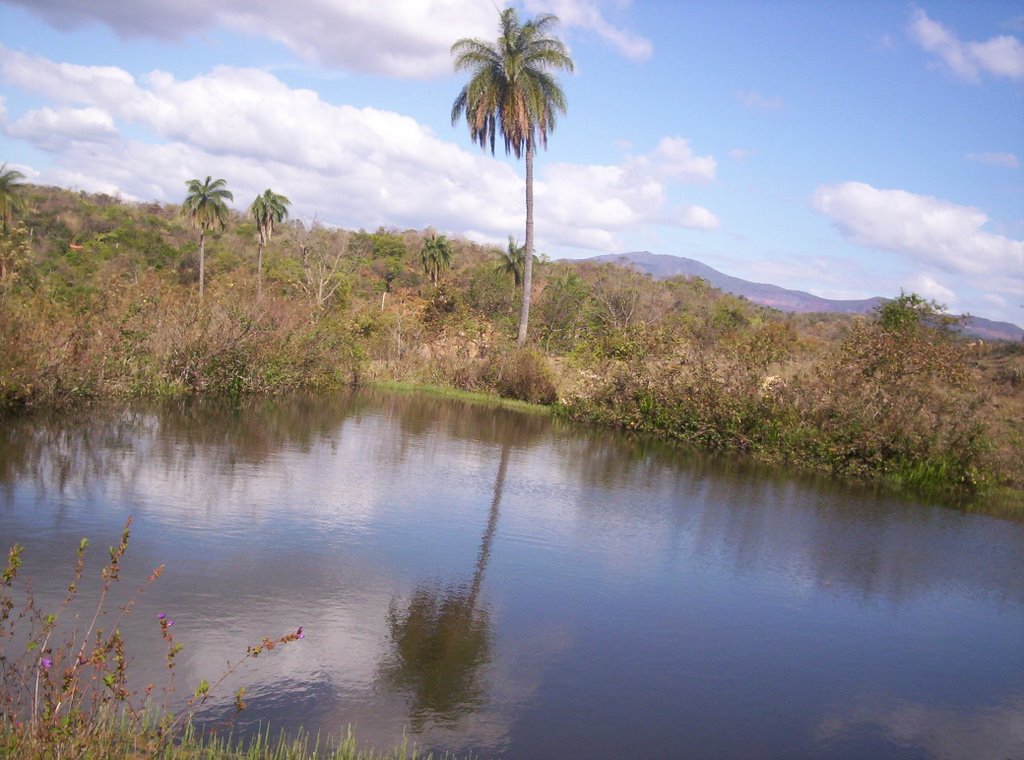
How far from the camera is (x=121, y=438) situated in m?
13.0

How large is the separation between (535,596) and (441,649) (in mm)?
1703

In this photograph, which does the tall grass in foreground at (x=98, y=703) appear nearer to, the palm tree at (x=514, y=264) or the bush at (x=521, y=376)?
the bush at (x=521, y=376)

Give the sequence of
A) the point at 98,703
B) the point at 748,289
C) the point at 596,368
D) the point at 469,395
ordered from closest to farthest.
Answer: the point at 98,703
the point at 596,368
the point at 469,395
the point at 748,289

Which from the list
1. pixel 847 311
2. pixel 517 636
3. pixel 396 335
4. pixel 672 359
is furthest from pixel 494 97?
pixel 847 311

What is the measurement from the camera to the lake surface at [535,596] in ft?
19.1

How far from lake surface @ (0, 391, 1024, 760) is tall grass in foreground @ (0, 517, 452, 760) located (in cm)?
27

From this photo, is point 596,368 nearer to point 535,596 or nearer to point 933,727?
point 535,596

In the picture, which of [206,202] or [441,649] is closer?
[441,649]

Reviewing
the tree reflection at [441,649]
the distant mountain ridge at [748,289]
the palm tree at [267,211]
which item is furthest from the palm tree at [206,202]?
the tree reflection at [441,649]

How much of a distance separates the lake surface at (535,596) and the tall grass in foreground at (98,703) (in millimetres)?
266

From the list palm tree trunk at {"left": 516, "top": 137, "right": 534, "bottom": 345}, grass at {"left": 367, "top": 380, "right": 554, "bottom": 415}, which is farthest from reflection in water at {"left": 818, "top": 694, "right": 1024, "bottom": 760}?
palm tree trunk at {"left": 516, "top": 137, "right": 534, "bottom": 345}

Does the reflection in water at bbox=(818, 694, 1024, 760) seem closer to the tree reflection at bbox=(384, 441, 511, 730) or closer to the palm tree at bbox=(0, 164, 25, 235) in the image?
the tree reflection at bbox=(384, 441, 511, 730)

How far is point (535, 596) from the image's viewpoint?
806cm

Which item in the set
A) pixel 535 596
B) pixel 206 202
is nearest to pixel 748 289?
pixel 206 202
